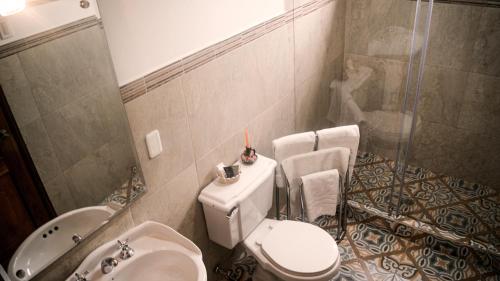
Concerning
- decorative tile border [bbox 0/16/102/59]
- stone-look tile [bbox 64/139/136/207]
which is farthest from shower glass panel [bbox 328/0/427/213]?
decorative tile border [bbox 0/16/102/59]

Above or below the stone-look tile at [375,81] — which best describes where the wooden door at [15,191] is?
above

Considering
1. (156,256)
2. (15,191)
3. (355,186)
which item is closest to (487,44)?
(355,186)

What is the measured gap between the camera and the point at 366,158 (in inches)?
114

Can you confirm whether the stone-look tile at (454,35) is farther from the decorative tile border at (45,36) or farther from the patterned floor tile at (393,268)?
the decorative tile border at (45,36)

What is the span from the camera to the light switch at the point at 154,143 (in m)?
1.62

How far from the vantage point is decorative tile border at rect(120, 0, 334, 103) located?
1.52m

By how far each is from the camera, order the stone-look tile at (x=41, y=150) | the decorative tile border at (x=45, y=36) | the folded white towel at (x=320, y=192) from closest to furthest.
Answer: the decorative tile border at (x=45, y=36) < the stone-look tile at (x=41, y=150) < the folded white towel at (x=320, y=192)

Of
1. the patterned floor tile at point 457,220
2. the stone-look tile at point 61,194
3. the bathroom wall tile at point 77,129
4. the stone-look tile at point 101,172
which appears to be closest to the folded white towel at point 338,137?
the patterned floor tile at point 457,220

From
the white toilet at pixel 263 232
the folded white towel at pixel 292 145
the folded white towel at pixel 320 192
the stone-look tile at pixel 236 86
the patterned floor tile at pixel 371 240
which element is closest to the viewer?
the stone-look tile at pixel 236 86

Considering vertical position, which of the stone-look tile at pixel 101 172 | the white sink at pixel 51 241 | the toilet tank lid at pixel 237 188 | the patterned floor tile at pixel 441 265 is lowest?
the patterned floor tile at pixel 441 265

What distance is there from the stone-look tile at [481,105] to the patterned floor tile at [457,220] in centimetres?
57

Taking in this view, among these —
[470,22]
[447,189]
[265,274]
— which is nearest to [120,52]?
[265,274]

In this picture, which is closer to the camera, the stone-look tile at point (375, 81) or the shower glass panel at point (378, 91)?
the shower glass panel at point (378, 91)

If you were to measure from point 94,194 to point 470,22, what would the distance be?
7.92ft
